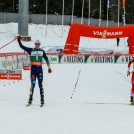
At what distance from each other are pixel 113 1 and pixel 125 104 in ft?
346

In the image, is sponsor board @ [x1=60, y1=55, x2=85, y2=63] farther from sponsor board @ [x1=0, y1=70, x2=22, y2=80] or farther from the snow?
sponsor board @ [x1=0, y1=70, x2=22, y2=80]

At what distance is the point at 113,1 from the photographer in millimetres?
108500

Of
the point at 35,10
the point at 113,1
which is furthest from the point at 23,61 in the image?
the point at 113,1

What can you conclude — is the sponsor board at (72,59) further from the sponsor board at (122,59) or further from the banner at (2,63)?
the banner at (2,63)

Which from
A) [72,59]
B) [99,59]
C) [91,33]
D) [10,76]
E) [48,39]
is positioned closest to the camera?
[10,76]

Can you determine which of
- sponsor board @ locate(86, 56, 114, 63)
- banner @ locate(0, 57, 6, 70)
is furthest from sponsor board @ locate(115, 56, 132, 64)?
banner @ locate(0, 57, 6, 70)

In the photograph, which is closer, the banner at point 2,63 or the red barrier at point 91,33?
the banner at point 2,63

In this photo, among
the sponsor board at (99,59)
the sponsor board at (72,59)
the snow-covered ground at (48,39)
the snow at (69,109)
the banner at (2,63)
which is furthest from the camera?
the snow-covered ground at (48,39)

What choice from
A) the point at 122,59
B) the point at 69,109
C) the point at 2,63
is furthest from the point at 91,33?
the point at 69,109

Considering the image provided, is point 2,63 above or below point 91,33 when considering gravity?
below

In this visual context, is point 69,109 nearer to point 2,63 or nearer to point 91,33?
point 2,63

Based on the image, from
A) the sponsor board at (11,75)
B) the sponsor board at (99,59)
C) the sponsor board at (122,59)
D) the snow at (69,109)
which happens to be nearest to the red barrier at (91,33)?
the sponsor board at (122,59)

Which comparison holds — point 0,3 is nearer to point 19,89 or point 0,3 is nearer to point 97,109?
point 19,89

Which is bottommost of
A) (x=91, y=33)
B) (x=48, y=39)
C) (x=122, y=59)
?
(x=122, y=59)
